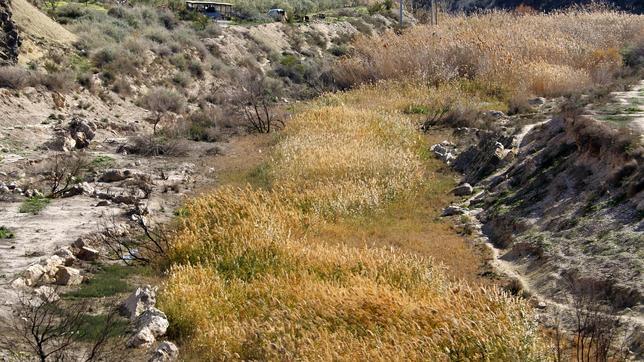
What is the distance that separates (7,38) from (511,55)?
55.4 ft

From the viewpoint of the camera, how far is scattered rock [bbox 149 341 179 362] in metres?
7.32

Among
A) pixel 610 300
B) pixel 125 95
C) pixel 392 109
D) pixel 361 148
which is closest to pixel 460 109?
pixel 392 109

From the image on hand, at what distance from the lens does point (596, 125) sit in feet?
41.5

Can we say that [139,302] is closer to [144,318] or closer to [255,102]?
[144,318]

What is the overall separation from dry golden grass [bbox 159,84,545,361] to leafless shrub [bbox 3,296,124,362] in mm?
865

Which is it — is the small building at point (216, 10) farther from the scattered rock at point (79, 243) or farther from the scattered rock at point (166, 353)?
the scattered rock at point (166, 353)

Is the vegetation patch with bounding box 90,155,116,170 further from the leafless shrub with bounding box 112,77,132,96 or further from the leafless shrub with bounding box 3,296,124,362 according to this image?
the leafless shrub with bounding box 3,296,124,362

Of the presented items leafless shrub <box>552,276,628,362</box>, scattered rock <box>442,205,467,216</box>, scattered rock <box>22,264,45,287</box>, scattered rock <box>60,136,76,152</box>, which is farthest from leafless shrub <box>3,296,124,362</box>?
scattered rock <box>60,136,76,152</box>

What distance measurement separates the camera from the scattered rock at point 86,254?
10.8m

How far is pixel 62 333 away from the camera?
7.32 metres

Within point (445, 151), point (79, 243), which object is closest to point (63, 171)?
point (79, 243)

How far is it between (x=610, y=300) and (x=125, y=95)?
18.9 meters

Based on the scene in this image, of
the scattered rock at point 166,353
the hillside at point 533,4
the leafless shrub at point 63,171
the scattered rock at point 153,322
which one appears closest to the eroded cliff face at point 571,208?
the scattered rock at point 166,353

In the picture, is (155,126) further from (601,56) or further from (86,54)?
(601,56)
